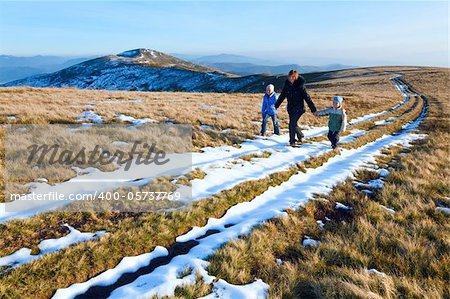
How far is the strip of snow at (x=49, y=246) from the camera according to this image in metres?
4.36

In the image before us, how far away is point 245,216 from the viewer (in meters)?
6.44

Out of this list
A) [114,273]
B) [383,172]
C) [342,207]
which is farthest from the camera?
[383,172]

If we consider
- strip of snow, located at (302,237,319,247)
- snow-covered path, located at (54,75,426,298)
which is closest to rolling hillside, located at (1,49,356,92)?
snow-covered path, located at (54,75,426,298)

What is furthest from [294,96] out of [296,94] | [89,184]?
[89,184]

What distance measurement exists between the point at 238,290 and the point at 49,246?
3.11 metres

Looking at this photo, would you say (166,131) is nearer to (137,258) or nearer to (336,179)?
(336,179)

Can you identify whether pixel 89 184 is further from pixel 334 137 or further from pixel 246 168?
pixel 334 137

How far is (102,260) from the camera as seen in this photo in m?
4.58

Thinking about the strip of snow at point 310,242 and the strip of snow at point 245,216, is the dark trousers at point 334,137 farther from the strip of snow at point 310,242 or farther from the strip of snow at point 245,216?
the strip of snow at point 310,242

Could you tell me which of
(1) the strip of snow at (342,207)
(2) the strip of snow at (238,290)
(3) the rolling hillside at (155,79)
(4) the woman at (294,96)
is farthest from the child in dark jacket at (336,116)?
(3) the rolling hillside at (155,79)

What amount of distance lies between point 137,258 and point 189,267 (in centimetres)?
89

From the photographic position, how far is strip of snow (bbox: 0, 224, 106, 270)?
4363 millimetres

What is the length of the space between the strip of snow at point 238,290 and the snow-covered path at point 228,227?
0.64 ft

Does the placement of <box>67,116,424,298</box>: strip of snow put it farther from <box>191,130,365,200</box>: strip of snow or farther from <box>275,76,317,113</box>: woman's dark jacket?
<box>275,76,317,113</box>: woman's dark jacket
